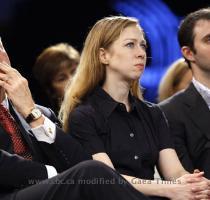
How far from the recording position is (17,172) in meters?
3.01

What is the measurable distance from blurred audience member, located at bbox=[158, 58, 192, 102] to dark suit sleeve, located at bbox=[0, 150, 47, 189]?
1.89m

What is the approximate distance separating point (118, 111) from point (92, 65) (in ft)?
0.92

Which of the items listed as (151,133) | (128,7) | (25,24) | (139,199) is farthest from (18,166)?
(128,7)

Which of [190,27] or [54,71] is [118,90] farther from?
[54,71]

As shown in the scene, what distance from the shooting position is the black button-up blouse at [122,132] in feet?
11.3

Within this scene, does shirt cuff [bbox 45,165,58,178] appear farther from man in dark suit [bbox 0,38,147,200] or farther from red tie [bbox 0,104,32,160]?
red tie [bbox 0,104,32,160]

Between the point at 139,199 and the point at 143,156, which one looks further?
the point at 143,156

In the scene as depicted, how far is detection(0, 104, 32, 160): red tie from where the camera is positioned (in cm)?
323

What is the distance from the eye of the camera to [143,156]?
11.5 feet

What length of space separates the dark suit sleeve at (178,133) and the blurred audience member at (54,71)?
1022 mm

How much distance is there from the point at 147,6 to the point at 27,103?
3.01m

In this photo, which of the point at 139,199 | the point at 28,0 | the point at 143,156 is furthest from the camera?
the point at 28,0

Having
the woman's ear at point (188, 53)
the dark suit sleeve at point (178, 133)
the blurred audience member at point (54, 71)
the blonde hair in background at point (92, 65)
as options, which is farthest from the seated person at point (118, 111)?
the blurred audience member at point (54, 71)

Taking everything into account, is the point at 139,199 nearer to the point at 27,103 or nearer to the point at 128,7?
the point at 27,103
